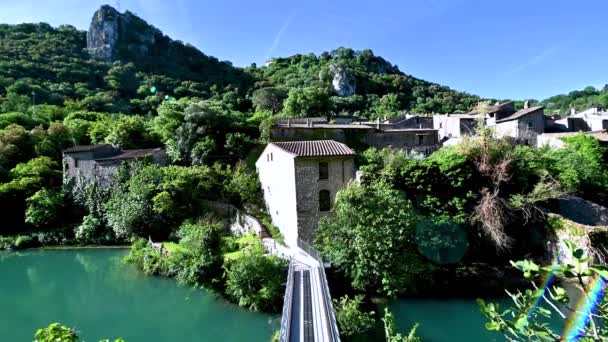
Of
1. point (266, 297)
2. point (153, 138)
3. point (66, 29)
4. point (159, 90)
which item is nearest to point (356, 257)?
point (266, 297)

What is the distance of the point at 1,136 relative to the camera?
112 feet

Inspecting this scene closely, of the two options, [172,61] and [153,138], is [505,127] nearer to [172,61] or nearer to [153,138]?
[153,138]

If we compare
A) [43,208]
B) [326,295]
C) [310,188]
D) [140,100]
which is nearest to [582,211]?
[310,188]

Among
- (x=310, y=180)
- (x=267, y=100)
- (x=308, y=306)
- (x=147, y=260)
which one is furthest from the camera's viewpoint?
(x=267, y=100)

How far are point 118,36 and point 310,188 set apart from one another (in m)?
Result: 80.3

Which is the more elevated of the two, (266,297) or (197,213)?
(197,213)

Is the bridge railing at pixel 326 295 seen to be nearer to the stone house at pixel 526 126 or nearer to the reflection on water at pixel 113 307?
the reflection on water at pixel 113 307

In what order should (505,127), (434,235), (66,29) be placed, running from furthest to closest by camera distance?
(66,29), (505,127), (434,235)

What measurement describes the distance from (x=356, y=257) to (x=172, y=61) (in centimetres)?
7773

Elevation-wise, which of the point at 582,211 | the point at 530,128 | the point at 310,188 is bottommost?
the point at 582,211

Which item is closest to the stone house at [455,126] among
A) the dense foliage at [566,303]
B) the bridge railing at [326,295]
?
the bridge railing at [326,295]

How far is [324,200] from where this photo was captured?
19.9 m

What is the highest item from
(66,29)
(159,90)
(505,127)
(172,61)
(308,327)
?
(66,29)

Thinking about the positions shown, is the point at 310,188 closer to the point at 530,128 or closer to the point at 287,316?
the point at 287,316
